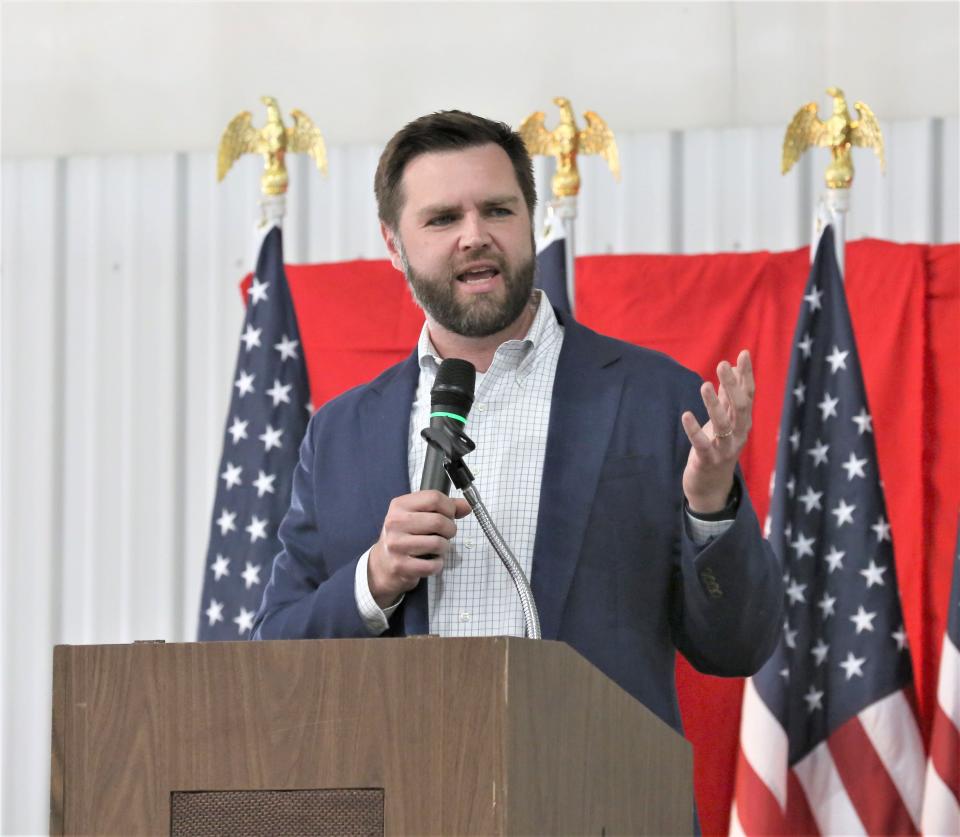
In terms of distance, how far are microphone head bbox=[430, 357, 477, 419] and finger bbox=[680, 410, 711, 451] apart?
26 cm

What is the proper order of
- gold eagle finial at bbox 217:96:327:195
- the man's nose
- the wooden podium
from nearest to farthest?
the wooden podium → the man's nose → gold eagle finial at bbox 217:96:327:195

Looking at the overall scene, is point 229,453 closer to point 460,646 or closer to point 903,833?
point 903,833

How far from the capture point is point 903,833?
3.90 metres

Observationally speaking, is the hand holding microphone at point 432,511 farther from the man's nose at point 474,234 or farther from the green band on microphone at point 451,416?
the man's nose at point 474,234

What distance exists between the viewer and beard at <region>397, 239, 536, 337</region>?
238cm

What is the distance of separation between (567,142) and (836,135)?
72cm

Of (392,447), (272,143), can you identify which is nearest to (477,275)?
(392,447)

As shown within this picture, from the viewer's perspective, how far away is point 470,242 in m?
2.37

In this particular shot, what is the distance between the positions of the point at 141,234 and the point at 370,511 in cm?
315

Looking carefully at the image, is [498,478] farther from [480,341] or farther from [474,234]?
[474,234]

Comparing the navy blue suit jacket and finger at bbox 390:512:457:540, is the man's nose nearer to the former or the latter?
the navy blue suit jacket

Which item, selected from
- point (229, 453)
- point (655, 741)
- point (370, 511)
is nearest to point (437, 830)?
point (655, 741)

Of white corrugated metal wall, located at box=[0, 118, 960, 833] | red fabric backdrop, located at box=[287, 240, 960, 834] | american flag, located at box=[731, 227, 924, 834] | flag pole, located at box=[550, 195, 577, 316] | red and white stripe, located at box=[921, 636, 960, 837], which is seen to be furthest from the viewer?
white corrugated metal wall, located at box=[0, 118, 960, 833]

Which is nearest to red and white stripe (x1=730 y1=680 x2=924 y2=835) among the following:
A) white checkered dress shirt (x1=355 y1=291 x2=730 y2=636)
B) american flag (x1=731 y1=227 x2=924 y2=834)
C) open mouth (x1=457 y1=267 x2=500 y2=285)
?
american flag (x1=731 y1=227 x2=924 y2=834)
